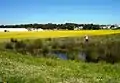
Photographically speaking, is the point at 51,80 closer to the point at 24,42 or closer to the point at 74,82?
the point at 74,82

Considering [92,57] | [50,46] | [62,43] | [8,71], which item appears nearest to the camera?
[8,71]

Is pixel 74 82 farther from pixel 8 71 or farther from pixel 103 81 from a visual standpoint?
pixel 8 71

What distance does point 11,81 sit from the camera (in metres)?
18.6

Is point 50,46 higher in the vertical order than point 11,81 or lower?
lower

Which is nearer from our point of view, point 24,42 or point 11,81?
point 11,81

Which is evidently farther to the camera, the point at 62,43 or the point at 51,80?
the point at 62,43

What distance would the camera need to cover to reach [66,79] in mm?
20828

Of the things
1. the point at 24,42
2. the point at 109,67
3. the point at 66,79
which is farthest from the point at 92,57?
the point at 66,79

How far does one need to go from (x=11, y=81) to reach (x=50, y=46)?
5208 centimetres

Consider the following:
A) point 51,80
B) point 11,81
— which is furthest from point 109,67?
point 11,81

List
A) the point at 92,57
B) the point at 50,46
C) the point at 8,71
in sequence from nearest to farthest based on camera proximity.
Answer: the point at 8,71 → the point at 92,57 → the point at 50,46

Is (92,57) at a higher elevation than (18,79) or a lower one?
lower

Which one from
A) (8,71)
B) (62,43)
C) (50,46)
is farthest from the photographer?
(62,43)

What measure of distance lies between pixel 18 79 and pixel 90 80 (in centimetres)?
471
